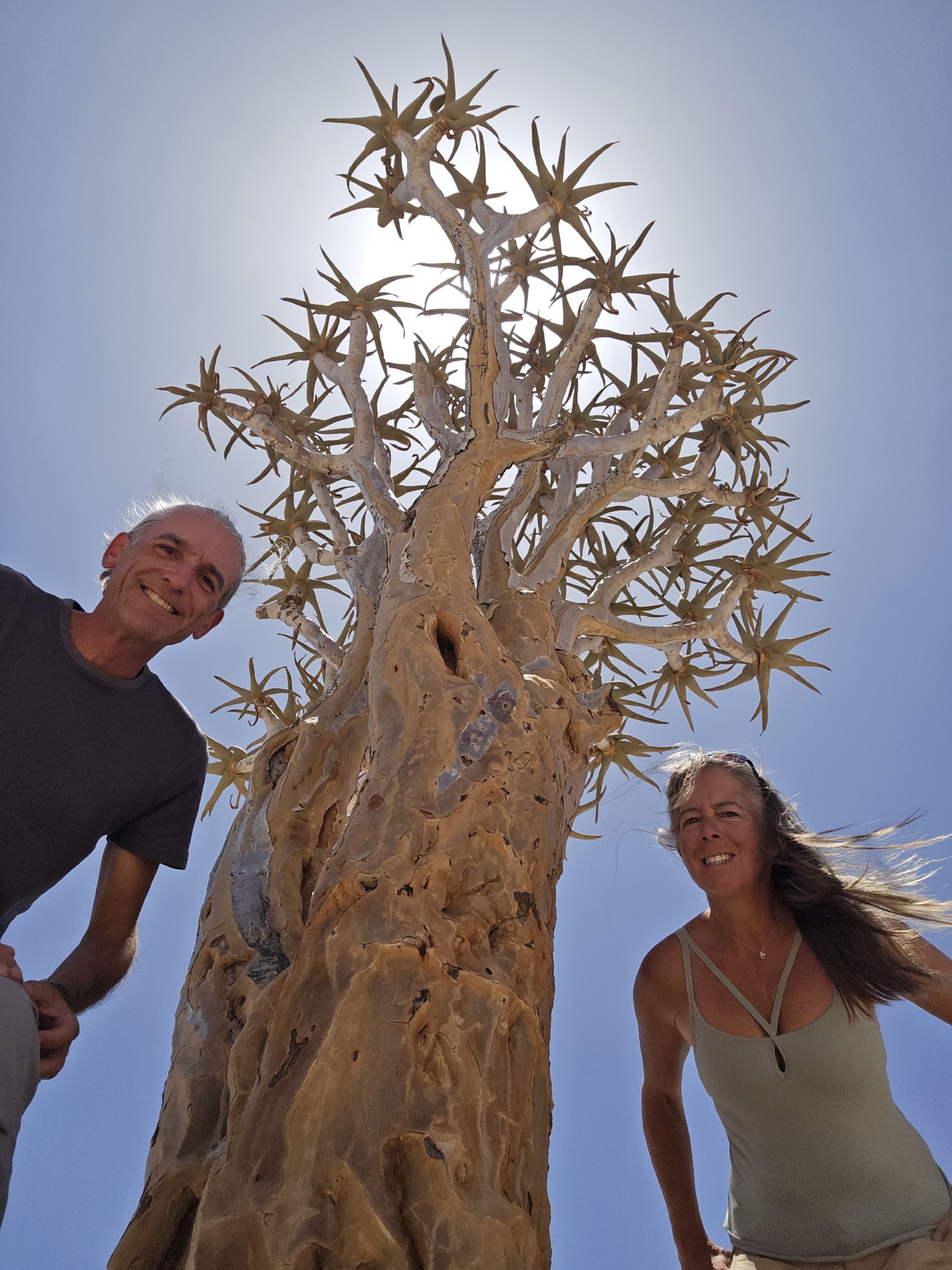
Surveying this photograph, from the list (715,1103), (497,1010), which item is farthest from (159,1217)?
(715,1103)

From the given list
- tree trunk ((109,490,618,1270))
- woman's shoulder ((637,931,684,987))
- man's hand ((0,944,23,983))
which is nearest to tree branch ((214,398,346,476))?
tree trunk ((109,490,618,1270))

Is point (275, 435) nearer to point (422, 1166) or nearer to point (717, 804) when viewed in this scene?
point (717, 804)

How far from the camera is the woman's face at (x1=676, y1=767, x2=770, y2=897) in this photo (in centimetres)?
285

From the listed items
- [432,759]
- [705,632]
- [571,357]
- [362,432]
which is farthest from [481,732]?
[705,632]

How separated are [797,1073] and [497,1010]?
1.07 metres

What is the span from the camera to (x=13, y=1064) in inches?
62.2

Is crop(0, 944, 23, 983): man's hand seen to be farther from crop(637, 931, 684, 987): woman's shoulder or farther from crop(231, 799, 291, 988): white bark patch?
crop(637, 931, 684, 987): woman's shoulder

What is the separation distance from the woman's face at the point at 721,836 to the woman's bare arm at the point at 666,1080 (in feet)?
0.99

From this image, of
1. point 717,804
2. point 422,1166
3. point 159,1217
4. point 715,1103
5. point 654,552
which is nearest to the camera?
point 422,1166

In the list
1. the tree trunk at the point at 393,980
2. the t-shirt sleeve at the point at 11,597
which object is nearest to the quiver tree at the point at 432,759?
the tree trunk at the point at 393,980

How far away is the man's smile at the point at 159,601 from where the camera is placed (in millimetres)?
2594

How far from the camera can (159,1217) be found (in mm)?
1809

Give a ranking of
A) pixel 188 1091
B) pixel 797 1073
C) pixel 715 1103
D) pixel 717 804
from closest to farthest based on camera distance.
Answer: pixel 188 1091
pixel 797 1073
pixel 715 1103
pixel 717 804

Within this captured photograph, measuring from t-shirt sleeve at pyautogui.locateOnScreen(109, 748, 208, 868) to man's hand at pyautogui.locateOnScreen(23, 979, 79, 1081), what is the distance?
0.57 metres
